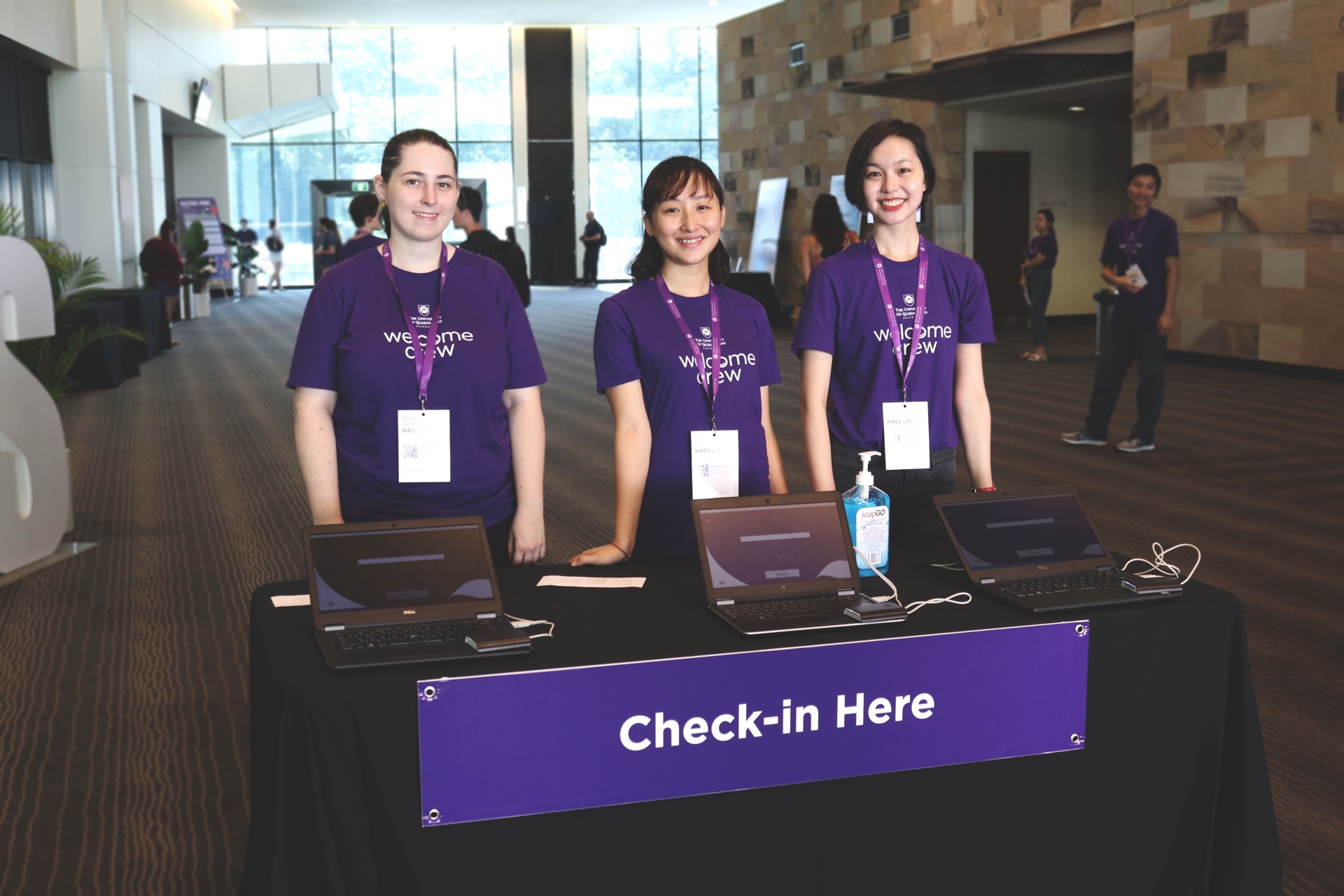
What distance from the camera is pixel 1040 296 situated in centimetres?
1227

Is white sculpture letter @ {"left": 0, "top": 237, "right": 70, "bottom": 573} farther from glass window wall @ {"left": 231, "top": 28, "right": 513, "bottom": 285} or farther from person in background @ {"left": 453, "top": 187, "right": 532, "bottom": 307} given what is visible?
glass window wall @ {"left": 231, "top": 28, "right": 513, "bottom": 285}

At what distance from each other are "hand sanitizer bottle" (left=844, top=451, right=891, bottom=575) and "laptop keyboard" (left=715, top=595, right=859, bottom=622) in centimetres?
16

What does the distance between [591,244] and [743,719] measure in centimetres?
2471

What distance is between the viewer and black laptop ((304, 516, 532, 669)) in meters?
1.60

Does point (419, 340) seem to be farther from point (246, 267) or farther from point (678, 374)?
point (246, 267)

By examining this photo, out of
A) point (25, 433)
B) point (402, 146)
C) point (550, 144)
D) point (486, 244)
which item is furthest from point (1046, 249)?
point (550, 144)

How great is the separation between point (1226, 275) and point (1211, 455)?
5.17 meters

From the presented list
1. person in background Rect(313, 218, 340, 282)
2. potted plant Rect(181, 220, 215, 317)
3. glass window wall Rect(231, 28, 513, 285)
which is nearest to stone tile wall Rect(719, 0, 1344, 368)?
potted plant Rect(181, 220, 215, 317)

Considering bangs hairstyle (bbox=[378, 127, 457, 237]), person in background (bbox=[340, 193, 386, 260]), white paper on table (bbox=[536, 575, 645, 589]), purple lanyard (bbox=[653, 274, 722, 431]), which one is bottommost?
white paper on table (bbox=[536, 575, 645, 589])

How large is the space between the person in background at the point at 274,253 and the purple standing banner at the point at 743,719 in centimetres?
2550

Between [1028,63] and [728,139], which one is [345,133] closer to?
[728,139]

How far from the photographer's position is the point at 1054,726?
1742mm

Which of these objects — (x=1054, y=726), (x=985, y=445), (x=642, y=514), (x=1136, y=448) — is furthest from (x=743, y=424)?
(x=1136, y=448)

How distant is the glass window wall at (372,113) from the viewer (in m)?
26.2
